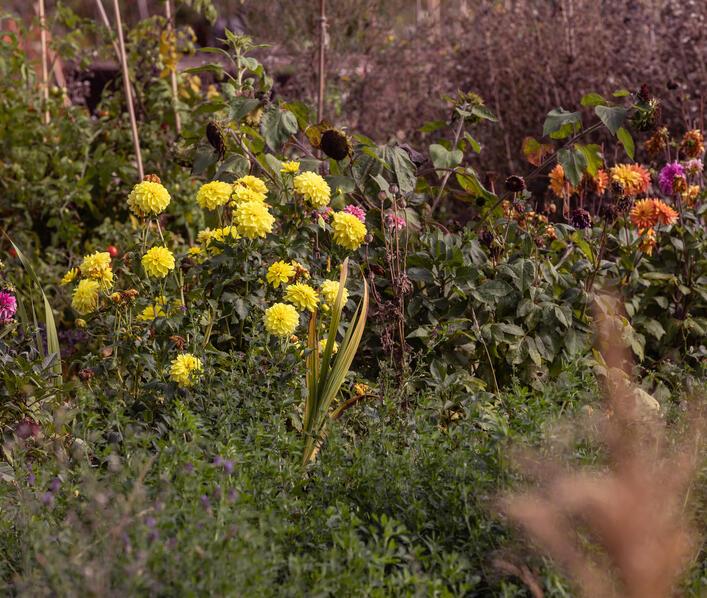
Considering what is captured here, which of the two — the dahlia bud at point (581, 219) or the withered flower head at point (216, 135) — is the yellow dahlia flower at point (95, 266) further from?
the dahlia bud at point (581, 219)

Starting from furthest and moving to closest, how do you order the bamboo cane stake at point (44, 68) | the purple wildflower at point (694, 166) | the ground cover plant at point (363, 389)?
1. the bamboo cane stake at point (44, 68)
2. the purple wildflower at point (694, 166)
3. the ground cover plant at point (363, 389)

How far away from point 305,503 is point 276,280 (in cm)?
78

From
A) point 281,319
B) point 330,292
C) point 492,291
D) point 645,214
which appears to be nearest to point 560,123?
point 645,214

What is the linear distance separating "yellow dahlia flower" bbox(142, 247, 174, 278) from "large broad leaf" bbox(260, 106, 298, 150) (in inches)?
25.1

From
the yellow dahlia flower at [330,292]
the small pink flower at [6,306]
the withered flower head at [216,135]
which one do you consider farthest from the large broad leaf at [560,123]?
the small pink flower at [6,306]

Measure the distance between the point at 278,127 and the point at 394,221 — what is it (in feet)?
1.65

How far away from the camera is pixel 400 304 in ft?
9.84

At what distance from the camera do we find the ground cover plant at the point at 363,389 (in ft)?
6.05

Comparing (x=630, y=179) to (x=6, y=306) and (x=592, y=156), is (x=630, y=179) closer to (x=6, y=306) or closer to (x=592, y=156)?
(x=592, y=156)

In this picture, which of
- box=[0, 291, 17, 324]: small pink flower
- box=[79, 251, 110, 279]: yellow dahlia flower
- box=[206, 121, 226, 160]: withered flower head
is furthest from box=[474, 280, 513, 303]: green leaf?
box=[0, 291, 17, 324]: small pink flower

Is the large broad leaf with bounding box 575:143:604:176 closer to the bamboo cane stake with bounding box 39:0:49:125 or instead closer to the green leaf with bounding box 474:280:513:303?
the green leaf with bounding box 474:280:513:303

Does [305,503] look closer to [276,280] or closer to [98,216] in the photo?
[276,280]

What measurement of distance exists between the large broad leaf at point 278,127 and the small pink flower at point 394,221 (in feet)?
1.37

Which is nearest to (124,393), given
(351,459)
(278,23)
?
(351,459)
